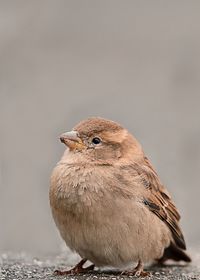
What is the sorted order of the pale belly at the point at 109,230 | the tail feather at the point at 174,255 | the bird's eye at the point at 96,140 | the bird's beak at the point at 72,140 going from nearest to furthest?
the pale belly at the point at 109,230 → the bird's beak at the point at 72,140 → the bird's eye at the point at 96,140 → the tail feather at the point at 174,255

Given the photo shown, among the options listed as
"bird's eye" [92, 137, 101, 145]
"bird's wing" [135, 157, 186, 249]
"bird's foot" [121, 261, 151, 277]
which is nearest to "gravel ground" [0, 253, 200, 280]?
"bird's foot" [121, 261, 151, 277]

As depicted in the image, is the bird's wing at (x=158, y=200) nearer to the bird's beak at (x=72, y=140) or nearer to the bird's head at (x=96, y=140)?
the bird's head at (x=96, y=140)

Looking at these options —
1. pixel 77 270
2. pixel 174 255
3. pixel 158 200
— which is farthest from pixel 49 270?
pixel 174 255

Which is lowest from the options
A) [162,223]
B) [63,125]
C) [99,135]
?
[162,223]

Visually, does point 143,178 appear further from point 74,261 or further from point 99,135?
point 74,261

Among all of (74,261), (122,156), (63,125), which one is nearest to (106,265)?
(122,156)

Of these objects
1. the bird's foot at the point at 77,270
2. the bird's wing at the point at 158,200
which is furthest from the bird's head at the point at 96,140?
the bird's foot at the point at 77,270

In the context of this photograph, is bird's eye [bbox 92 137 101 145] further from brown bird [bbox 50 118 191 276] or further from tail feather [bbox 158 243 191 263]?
tail feather [bbox 158 243 191 263]
